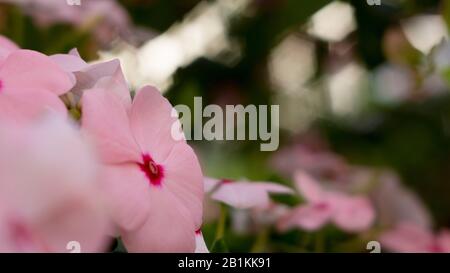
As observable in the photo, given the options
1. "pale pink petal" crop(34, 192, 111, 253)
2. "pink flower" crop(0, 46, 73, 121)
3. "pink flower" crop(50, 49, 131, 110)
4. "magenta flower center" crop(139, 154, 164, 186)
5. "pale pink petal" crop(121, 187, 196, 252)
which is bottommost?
"pale pink petal" crop(34, 192, 111, 253)

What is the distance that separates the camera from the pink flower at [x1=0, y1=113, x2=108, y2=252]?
0.59 feet

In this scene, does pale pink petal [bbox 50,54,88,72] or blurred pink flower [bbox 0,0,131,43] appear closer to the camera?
pale pink petal [bbox 50,54,88,72]

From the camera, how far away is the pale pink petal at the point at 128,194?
0.27 meters

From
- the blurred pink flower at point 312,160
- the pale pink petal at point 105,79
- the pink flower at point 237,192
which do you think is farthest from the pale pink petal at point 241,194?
the blurred pink flower at point 312,160

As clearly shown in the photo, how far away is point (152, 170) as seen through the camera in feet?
1.01

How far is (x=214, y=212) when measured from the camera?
0.59 m

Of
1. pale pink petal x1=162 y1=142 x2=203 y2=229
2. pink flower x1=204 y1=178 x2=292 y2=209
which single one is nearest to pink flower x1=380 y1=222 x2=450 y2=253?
pink flower x1=204 y1=178 x2=292 y2=209

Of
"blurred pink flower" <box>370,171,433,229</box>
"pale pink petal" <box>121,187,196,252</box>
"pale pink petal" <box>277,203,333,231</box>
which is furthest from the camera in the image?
"blurred pink flower" <box>370,171,433,229</box>

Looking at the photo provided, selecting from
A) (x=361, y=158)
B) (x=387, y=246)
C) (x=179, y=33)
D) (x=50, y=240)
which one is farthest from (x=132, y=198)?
(x=361, y=158)

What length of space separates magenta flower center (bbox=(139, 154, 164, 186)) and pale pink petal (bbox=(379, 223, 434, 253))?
0.40 meters

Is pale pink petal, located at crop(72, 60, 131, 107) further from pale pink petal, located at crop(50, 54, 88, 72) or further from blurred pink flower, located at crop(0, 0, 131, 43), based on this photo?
blurred pink flower, located at crop(0, 0, 131, 43)

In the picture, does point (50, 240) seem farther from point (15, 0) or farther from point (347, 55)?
point (347, 55)

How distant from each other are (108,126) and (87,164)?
10 centimetres

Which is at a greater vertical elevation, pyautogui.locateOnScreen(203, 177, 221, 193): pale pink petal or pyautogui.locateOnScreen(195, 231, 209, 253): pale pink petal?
pyautogui.locateOnScreen(203, 177, 221, 193): pale pink petal
